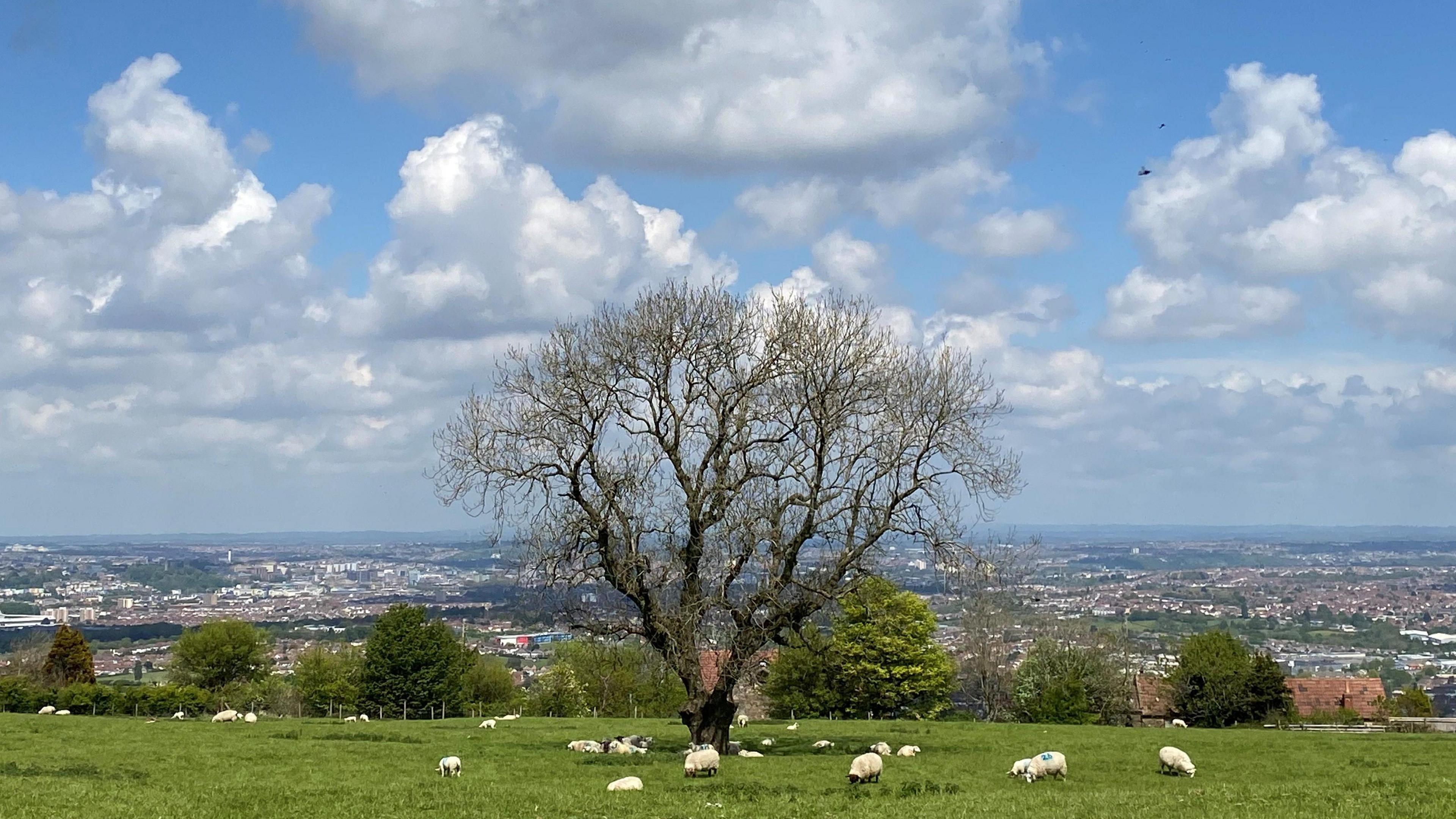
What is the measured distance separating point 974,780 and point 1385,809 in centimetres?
860

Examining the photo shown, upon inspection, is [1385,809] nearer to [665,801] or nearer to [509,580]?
[665,801]

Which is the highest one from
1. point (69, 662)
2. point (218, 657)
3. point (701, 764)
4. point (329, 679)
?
point (701, 764)

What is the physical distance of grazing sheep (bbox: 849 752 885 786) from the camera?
906 inches

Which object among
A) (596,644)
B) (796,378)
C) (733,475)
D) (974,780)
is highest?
(796,378)

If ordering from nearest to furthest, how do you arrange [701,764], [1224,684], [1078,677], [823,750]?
[701,764] < [823,750] < [1224,684] < [1078,677]

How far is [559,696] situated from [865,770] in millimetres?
50432

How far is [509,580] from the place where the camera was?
3053cm

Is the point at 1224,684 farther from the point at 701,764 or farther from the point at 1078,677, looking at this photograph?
the point at 701,764

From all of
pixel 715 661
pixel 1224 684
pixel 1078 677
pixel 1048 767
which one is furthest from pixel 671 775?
pixel 1078 677

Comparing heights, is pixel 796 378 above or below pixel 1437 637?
above

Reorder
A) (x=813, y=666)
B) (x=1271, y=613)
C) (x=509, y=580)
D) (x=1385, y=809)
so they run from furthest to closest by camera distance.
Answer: (x=1271, y=613)
(x=813, y=666)
(x=509, y=580)
(x=1385, y=809)

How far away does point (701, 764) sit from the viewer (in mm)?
24344

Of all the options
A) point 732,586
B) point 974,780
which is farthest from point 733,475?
A: point 974,780

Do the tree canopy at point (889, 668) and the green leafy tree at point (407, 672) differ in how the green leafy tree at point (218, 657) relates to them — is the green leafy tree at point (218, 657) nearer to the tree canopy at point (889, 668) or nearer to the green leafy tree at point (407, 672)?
the green leafy tree at point (407, 672)
